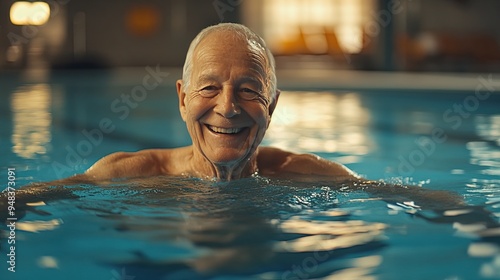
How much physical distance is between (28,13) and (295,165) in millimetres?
→ 19456

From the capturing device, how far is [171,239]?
2.83 metres

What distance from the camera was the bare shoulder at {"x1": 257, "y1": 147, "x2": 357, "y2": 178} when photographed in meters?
3.74

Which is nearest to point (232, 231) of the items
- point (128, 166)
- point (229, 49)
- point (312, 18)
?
point (229, 49)

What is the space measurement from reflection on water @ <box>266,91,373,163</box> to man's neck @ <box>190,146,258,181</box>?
2.58m

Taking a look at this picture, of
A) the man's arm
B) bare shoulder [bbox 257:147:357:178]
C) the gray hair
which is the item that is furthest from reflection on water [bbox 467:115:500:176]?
the gray hair

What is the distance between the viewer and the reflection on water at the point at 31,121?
6.47 meters

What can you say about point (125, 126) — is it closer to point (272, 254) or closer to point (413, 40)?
point (272, 254)

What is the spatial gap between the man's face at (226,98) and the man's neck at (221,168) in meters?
0.08

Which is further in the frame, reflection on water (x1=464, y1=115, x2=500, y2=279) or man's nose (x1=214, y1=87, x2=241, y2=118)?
man's nose (x1=214, y1=87, x2=241, y2=118)

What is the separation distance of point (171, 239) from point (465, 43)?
18188mm

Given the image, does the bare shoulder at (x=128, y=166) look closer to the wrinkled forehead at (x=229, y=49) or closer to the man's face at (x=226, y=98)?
the man's face at (x=226, y=98)

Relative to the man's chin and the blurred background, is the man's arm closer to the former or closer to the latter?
the man's chin

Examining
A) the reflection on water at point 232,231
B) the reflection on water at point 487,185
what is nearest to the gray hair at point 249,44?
the reflection on water at point 232,231

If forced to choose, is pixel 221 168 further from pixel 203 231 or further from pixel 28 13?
pixel 28 13
